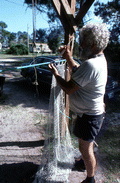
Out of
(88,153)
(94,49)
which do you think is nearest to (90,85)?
(94,49)

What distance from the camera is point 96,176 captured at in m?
2.20

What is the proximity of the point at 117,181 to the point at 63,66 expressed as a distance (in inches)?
72.7

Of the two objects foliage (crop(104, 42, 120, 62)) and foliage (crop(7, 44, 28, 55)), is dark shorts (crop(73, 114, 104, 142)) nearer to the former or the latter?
foliage (crop(104, 42, 120, 62))

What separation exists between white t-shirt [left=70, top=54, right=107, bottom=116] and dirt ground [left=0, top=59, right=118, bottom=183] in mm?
1200

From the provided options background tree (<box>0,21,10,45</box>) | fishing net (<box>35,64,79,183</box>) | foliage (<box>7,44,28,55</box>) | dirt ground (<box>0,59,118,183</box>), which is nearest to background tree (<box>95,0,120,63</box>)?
dirt ground (<box>0,59,118,183</box>)

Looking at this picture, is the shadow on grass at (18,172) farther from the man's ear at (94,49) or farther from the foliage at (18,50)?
the foliage at (18,50)

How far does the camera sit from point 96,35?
52.7 inches

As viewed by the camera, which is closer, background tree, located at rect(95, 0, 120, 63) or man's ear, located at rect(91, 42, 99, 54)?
man's ear, located at rect(91, 42, 99, 54)

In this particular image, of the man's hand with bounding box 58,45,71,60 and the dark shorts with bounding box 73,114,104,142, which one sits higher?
the man's hand with bounding box 58,45,71,60

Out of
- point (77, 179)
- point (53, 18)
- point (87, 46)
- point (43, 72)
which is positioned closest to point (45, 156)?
point (77, 179)

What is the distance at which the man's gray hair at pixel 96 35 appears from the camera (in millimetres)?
1338

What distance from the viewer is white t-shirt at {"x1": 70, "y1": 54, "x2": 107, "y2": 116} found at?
1.33 meters

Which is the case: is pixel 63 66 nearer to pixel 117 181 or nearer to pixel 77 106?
pixel 77 106

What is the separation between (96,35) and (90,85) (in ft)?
1.52
